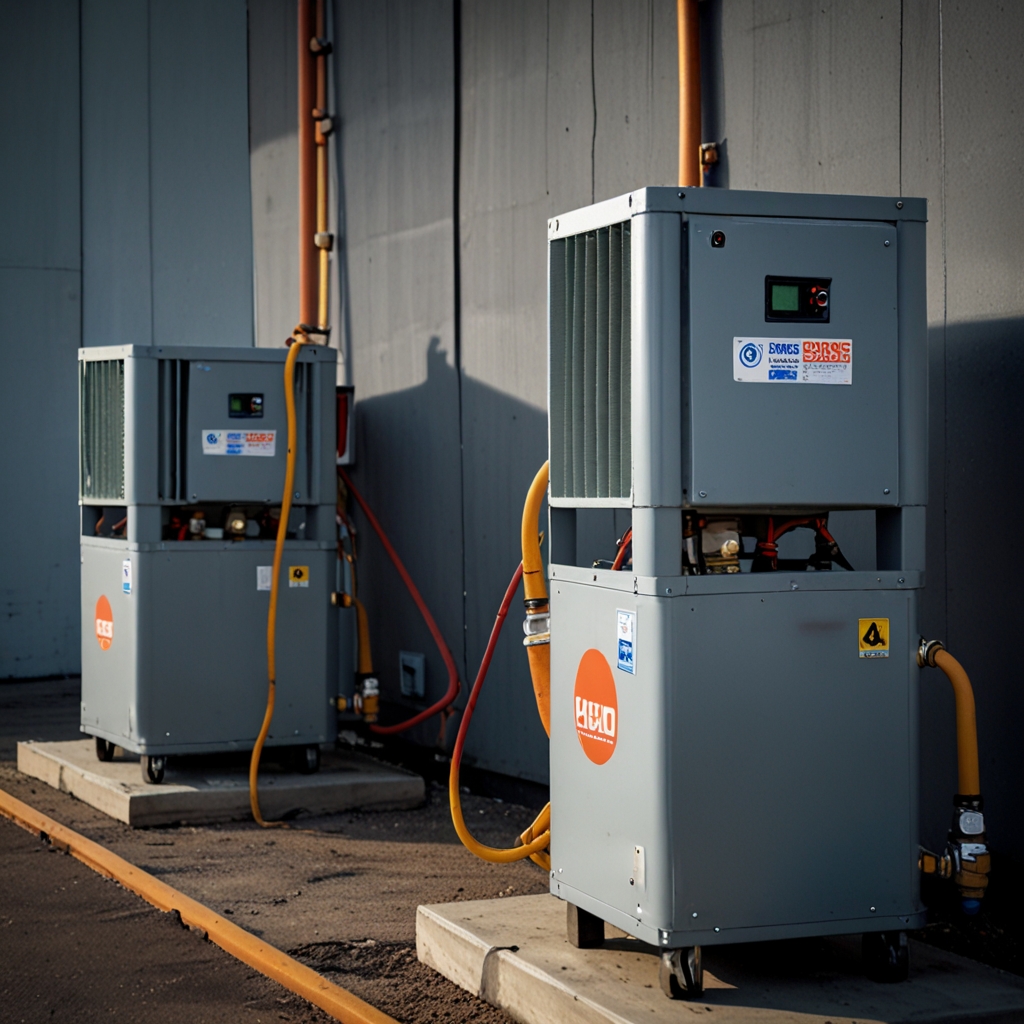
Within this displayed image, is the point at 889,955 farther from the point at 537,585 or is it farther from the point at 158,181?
the point at 158,181

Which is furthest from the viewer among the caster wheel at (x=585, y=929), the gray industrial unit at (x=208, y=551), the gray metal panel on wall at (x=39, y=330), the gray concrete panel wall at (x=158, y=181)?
the gray metal panel on wall at (x=39, y=330)

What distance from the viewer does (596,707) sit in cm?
346

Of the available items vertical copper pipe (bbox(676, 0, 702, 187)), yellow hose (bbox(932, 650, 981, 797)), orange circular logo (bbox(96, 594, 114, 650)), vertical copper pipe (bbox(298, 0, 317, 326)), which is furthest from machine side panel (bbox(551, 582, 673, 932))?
vertical copper pipe (bbox(298, 0, 317, 326))

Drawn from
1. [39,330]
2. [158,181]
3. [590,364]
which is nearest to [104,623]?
[590,364]

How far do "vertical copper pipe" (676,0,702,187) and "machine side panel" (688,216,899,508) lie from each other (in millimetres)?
1650

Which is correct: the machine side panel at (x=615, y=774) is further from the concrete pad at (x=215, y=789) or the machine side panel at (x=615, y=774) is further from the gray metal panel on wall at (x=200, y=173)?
the gray metal panel on wall at (x=200, y=173)

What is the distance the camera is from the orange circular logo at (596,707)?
3385mm

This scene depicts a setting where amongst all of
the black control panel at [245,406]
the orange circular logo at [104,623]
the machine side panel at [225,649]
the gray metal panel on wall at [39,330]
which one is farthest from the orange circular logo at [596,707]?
the gray metal panel on wall at [39,330]

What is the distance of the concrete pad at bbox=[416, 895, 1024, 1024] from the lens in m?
3.15

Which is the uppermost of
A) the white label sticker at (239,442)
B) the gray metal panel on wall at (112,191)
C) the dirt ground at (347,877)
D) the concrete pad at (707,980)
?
the gray metal panel on wall at (112,191)

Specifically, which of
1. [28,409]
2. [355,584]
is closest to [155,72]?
[28,409]

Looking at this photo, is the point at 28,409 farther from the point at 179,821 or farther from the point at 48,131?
the point at 179,821

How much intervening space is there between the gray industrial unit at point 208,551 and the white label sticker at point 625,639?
312 centimetres

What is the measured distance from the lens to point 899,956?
3361 mm
